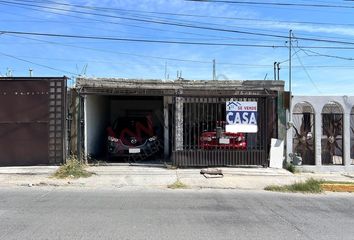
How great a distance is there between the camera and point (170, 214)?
940cm

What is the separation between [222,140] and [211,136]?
41cm

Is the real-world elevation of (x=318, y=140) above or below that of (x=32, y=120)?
below

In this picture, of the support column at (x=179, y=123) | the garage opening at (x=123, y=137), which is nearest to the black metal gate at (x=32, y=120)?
the garage opening at (x=123, y=137)

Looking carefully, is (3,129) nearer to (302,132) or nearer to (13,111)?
(13,111)

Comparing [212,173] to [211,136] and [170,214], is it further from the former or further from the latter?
[170,214]

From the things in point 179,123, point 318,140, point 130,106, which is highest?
point 130,106

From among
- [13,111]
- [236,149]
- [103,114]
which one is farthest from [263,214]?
[103,114]

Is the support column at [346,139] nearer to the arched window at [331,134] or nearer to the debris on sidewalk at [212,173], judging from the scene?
the arched window at [331,134]

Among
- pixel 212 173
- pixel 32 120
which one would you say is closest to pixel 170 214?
pixel 212 173

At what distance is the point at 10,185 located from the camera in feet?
44.7

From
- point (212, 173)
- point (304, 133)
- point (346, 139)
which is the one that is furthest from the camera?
point (304, 133)

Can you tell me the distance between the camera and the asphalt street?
7.80 metres

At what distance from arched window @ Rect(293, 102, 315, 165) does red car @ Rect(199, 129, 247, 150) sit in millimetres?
2141

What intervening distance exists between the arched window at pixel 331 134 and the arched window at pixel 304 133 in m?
0.49
